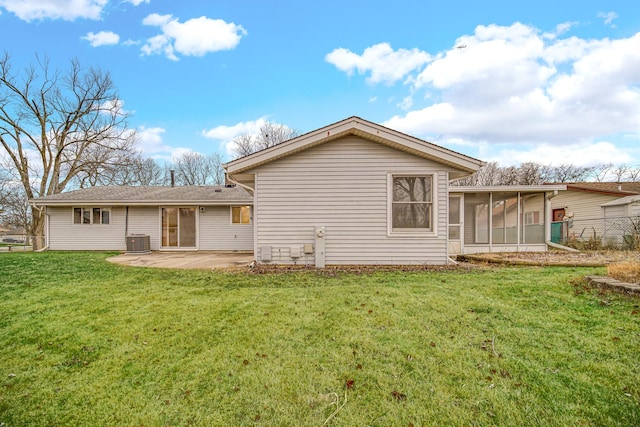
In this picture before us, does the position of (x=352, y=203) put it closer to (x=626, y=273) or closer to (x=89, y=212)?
(x=626, y=273)

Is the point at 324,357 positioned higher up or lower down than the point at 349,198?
lower down

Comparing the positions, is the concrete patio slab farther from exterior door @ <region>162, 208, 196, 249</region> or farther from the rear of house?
exterior door @ <region>162, 208, 196, 249</region>

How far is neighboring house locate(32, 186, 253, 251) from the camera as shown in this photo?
1406 centimetres

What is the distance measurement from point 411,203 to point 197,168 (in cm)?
3212

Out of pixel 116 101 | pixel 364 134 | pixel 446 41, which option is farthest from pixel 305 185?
pixel 116 101

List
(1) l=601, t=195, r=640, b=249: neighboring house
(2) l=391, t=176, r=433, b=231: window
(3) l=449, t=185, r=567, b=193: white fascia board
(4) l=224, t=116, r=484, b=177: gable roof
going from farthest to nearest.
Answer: (1) l=601, t=195, r=640, b=249: neighboring house < (3) l=449, t=185, r=567, b=193: white fascia board < (2) l=391, t=176, r=433, b=231: window < (4) l=224, t=116, r=484, b=177: gable roof

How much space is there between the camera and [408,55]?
46.5 ft

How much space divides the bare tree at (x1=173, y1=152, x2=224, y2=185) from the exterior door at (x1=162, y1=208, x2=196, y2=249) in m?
20.7

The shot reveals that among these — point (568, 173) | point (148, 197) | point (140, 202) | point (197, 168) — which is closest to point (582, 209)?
point (568, 173)

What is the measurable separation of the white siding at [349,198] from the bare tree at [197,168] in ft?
92.8

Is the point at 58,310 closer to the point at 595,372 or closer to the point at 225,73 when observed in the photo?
the point at 595,372

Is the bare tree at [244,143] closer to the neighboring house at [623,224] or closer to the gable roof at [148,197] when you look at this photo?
the gable roof at [148,197]

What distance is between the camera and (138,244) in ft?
42.9

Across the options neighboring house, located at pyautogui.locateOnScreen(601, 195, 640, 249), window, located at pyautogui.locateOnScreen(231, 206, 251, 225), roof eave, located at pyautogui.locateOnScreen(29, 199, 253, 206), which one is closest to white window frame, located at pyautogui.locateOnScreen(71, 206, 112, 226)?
roof eave, located at pyautogui.locateOnScreen(29, 199, 253, 206)
